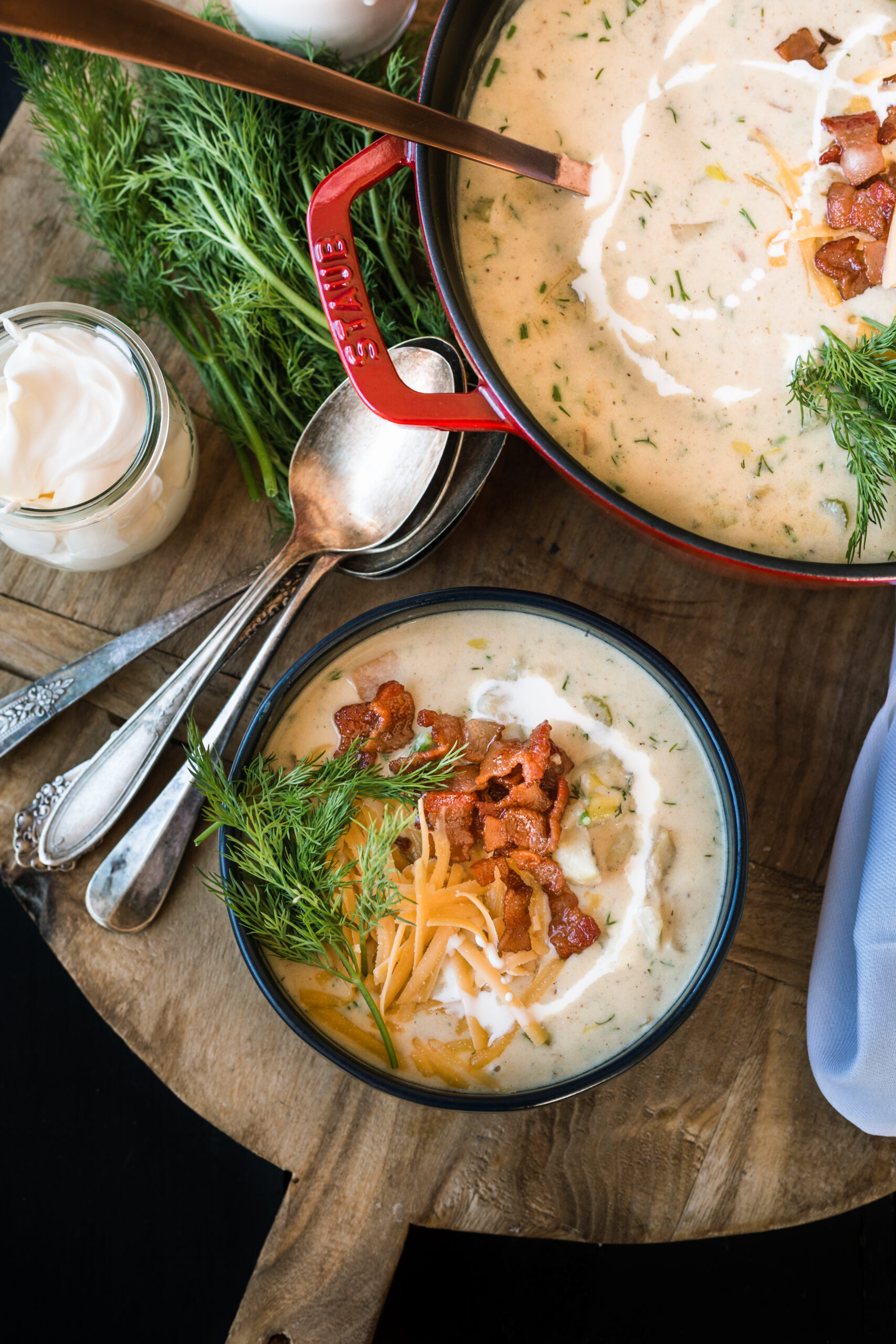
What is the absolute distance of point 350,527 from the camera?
1690 mm

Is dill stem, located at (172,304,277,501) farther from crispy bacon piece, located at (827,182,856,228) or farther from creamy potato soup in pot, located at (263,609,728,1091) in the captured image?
crispy bacon piece, located at (827,182,856,228)

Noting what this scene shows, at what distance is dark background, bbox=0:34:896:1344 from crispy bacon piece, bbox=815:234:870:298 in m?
1.85

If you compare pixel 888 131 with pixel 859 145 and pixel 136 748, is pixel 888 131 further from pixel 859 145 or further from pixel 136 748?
pixel 136 748

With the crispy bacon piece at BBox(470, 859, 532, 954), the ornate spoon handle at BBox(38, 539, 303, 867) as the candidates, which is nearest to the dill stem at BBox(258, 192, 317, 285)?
the ornate spoon handle at BBox(38, 539, 303, 867)

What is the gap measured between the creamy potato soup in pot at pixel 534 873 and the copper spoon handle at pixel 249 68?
64cm

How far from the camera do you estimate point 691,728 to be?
155 cm

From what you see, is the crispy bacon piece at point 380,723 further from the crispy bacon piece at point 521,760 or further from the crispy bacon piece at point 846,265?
the crispy bacon piece at point 846,265

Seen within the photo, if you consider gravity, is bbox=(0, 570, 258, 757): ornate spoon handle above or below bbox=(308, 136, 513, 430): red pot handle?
below

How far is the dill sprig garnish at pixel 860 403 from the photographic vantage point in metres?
1.43

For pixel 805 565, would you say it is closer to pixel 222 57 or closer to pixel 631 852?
pixel 631 852

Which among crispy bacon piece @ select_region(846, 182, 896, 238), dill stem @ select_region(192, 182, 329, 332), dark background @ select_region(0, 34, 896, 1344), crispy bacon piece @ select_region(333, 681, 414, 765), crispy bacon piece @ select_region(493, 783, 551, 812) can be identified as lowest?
dark background @ select_region(0, 34, 896, 1344)

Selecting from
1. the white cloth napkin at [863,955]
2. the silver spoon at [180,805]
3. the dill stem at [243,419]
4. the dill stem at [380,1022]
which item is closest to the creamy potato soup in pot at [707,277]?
the silver spoon at [180,805]

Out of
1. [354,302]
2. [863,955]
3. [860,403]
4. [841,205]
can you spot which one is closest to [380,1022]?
[863,955]

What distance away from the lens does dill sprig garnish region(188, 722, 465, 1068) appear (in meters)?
1.50
